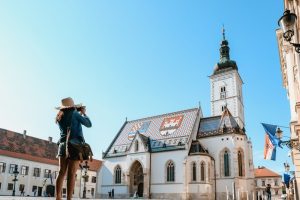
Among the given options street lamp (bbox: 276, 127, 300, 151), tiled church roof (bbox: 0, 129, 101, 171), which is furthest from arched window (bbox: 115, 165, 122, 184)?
street lamp (bbox: 276, 127, 300, 151)

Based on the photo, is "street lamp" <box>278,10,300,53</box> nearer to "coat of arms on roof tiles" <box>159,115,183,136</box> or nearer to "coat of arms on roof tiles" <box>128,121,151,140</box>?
"coat of arms on roof tiles" <box>159,115,183,136</box>

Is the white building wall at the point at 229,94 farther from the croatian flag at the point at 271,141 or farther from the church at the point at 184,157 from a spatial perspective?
the croatian flag at the point at 271,141

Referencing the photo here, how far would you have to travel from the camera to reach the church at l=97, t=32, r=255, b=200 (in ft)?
133

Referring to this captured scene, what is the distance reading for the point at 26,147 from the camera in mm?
51469

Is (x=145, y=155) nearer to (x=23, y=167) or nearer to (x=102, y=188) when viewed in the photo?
(x=102, y=188)

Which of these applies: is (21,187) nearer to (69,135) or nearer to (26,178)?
(26,178)

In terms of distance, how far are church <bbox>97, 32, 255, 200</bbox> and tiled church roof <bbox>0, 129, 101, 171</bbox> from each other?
11.3 meters

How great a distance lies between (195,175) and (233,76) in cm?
2287

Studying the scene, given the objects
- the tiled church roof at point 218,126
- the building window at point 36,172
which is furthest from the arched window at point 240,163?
the building window at point 36,172

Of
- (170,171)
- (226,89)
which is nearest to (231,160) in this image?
(170,171)

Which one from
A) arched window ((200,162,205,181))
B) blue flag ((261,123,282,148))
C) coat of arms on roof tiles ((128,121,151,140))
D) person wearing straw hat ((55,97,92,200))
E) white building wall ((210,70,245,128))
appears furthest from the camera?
white building wall ((210,70,245,128))

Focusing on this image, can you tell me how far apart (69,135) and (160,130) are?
44.1m

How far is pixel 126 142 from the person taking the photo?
51.3 m

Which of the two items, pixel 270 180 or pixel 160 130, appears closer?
pixel 160 130
